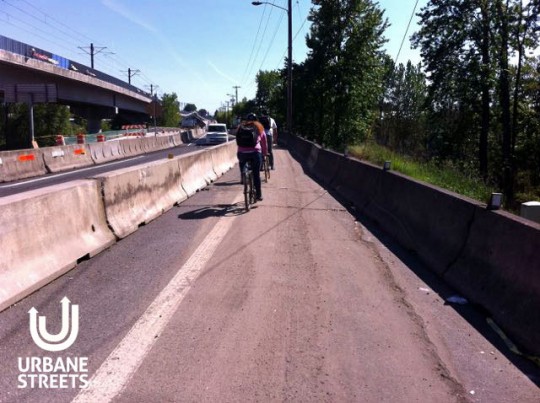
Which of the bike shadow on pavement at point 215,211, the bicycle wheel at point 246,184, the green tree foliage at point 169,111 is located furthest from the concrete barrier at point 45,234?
the green tree foliage at point 169,111

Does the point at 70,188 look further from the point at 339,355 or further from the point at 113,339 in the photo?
the point at 339,355

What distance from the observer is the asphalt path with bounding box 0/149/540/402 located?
11.8 ft

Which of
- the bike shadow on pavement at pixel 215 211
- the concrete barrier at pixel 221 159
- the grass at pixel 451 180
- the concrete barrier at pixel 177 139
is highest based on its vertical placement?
the grass at pixel 451 180

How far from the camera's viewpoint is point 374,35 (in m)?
41.5

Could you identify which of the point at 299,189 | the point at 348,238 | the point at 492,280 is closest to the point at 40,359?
the point at 492,280

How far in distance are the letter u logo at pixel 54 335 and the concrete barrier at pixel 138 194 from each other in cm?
287

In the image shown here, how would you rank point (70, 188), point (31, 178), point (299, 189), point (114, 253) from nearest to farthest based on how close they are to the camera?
point (70, 188)
point (114, 253)
point (299, 189)
point (31, 178)

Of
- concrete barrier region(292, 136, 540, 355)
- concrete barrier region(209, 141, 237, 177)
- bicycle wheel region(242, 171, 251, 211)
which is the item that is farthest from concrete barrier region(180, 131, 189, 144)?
concrete barrier region(292, 136, 540, 355)

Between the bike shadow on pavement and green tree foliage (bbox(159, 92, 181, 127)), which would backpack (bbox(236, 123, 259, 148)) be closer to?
the bike shadow on pavement

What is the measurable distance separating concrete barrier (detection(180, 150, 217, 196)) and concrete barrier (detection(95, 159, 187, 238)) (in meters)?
0.75

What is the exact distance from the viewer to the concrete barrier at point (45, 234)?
16.6 feet

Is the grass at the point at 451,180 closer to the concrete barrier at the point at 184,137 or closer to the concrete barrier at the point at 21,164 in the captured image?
the concrete barrier at the point at 21,164

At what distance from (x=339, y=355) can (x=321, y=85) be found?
40.4 m

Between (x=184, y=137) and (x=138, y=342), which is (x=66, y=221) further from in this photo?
(x=184, y=137)
